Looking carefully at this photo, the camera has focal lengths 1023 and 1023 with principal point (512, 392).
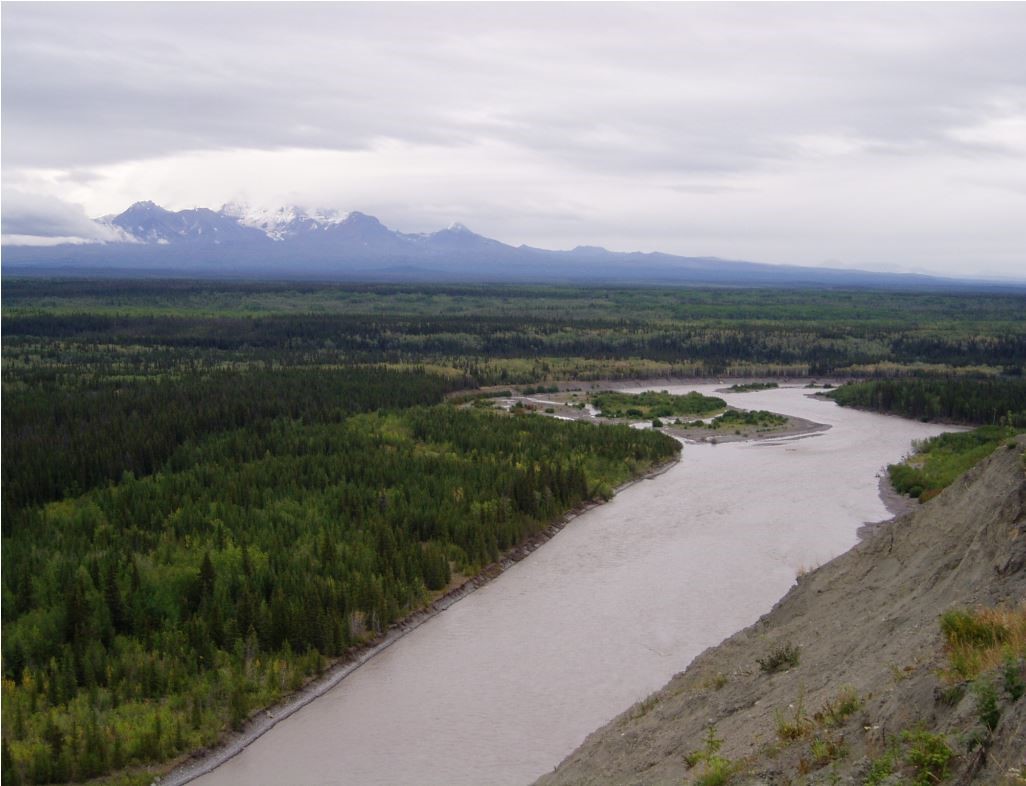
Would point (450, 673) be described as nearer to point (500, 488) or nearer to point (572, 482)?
point (500, 488)

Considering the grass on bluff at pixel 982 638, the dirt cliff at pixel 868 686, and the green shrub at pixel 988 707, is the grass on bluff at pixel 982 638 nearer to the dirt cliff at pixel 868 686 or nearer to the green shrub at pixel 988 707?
the dirt cliff at pixel 868 686

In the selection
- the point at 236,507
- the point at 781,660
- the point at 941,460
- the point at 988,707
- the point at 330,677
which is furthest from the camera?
the point at 941,460

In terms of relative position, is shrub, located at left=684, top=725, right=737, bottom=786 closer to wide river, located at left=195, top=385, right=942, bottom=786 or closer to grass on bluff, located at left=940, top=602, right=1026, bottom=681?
grass on bluff, located at left=940, top=602, right=1026, bottom=681

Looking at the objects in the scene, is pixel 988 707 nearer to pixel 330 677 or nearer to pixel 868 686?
pixel 868 686

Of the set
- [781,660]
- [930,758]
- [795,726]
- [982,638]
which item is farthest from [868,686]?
[781,660]

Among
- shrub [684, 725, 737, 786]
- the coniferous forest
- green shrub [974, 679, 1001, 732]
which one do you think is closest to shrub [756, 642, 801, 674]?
shrub [684, 725, 737, 786]

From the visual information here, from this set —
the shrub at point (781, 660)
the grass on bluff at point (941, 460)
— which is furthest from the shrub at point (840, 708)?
the grass on bluff at point (941, 460)

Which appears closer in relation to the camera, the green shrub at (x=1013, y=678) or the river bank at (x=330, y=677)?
the green shrub at (x=1013, y=678)
